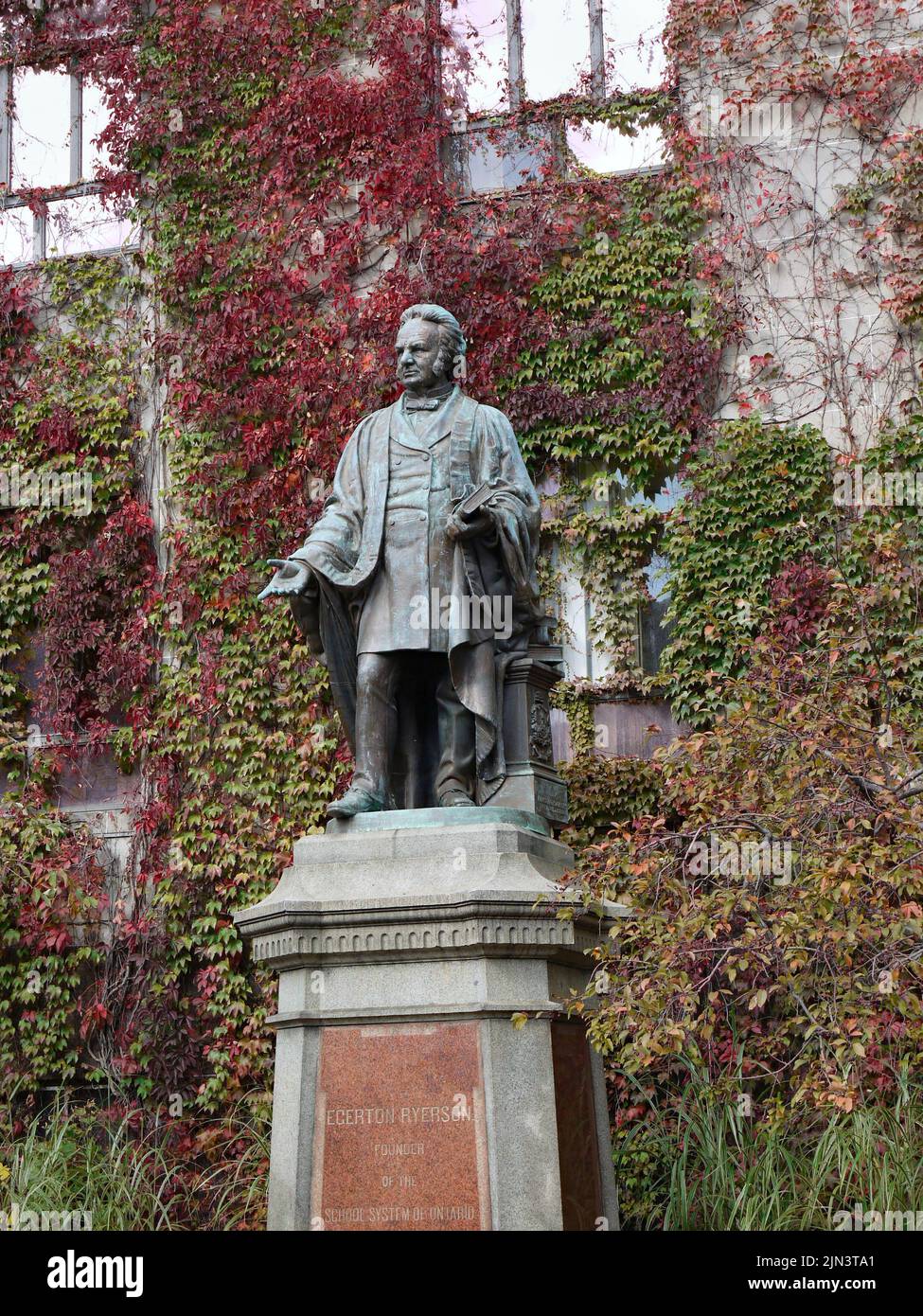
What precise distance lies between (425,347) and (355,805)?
2.28 meters

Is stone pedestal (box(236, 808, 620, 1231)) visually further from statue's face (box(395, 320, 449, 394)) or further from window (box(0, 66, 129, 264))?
window (box(0, 66, 129, 264))

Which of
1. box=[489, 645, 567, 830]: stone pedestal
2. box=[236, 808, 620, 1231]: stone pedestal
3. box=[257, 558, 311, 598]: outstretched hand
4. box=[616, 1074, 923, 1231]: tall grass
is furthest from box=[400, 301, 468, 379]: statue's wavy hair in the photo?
box=[616, 1074, 923, 1231]: tall grass

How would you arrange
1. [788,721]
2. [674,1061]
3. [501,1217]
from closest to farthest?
[501,1217] < [788,721] < [674,1061]

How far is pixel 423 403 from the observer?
7832 millimetres

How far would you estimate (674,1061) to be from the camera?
1048 cm

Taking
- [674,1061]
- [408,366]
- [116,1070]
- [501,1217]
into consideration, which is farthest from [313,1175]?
[116,1070]

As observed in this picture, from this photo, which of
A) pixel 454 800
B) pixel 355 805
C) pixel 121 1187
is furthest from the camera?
pixel 121 1187

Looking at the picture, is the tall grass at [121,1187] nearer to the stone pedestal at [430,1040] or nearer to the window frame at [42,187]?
the stone pedestal at [430,1040]

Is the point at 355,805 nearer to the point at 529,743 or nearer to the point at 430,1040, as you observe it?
the point at 529,743

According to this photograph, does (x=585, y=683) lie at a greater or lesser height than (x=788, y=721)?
greater

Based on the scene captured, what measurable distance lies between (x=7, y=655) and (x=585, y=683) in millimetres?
5054

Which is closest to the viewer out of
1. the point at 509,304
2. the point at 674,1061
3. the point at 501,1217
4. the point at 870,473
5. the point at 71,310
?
the point at 501,1217

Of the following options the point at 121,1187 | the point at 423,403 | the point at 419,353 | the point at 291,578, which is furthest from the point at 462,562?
the point at 121,1187

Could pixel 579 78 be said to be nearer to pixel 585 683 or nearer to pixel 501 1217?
pixel 585 683
